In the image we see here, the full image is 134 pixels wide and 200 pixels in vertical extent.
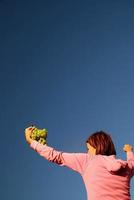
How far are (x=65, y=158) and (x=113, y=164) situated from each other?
24.9 inches

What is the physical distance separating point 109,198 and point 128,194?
291 mm

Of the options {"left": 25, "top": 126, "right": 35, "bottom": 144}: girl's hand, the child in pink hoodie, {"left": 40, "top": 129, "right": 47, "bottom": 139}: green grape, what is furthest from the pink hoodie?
{"left": 40, "top": 129, "right": 47, "bottom": 139}: green grape

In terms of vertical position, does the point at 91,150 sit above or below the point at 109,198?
above

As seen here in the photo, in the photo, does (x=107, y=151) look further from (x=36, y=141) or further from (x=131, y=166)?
(x=36, y=141)

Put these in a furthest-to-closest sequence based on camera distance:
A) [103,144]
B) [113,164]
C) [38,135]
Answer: [38,135] → [103,144] → [113,164]

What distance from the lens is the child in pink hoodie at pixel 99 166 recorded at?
6.25 metres

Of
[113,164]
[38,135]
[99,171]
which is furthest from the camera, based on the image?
[38,135]

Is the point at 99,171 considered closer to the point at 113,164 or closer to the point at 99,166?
the point at 99,166

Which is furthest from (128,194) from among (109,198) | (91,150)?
(91,150)

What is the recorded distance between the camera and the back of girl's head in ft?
21.2

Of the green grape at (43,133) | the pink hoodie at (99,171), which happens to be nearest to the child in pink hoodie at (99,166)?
the pink hoodie at (99,171)

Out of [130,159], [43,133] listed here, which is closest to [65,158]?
[43,133]

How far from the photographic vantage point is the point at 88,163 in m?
6.44

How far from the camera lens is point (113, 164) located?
6238 mm
